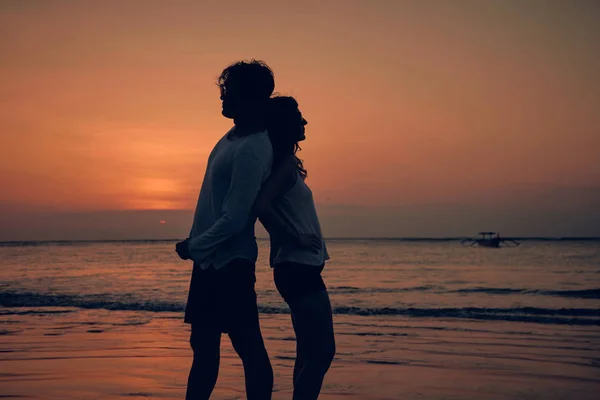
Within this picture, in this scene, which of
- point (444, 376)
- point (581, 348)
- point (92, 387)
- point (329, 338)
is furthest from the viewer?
point (581, 348)

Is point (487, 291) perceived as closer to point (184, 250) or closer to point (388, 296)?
point (388, 296)

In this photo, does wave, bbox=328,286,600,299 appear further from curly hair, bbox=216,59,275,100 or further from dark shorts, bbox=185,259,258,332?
curly hair, bbox=216,59,275,100

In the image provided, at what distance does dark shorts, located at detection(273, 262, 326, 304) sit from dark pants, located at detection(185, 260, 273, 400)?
8.2 inches

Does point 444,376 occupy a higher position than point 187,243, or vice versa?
point 187,243

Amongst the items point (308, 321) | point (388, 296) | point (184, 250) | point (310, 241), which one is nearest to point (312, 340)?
point (308, 321)

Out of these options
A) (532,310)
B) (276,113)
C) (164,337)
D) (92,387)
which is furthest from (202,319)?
(532,310)

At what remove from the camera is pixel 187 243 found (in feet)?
8.88

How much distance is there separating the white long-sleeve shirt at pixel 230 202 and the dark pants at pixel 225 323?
0.21 ft

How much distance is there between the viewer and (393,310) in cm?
1438

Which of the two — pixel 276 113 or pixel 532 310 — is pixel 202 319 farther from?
pixel 532 310

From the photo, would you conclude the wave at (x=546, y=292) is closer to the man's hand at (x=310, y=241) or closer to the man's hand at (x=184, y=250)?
the man's hand at (x=310, y=241)

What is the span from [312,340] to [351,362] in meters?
4.13

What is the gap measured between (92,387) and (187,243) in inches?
137

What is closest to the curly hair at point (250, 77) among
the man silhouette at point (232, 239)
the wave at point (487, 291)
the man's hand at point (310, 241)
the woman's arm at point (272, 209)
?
the man silhouette at point (232, 239)
